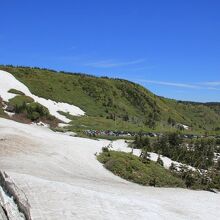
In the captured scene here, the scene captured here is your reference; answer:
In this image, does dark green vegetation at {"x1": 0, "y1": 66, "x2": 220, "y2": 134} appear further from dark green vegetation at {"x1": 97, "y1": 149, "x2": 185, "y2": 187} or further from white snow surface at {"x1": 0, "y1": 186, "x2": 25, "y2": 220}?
white snow surface at {"x1": 0, "y1": 186, "x2": 25, "y2": 220}

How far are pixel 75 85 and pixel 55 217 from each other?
398ft

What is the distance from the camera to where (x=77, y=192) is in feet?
68.8

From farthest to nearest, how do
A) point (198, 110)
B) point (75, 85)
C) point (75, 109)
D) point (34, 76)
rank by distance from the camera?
1. point (198, 110)
2. point (75, 85)
3. point (34, 76)
4. point (75, 109)

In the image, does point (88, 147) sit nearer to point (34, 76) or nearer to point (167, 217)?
point (167, 217)

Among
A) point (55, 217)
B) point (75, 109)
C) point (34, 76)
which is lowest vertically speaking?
point (55, 217)

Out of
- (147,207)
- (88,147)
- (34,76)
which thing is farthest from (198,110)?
(147,207)

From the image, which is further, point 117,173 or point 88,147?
point 88,147

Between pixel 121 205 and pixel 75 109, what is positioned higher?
pixel 75 109

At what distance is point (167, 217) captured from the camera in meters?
20.8

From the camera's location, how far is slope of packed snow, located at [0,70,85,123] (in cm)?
8925

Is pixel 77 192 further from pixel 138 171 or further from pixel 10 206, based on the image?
pixel 138 171

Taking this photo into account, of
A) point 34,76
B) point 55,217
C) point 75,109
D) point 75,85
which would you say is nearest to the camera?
point 55,217

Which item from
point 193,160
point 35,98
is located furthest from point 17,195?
point 35,98

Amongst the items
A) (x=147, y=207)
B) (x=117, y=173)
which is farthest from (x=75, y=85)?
(x=147, y=207)
